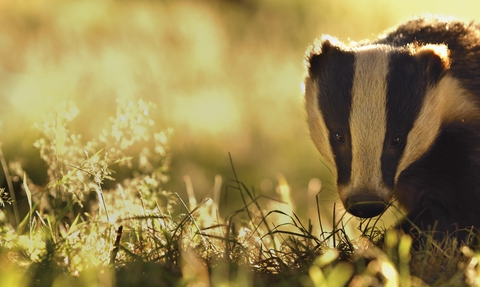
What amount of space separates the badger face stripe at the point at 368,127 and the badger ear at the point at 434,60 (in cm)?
16

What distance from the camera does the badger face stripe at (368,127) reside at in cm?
311

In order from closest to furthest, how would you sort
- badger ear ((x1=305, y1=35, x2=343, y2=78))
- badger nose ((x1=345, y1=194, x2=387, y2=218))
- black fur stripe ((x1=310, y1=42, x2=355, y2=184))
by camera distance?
badger nose ((x1=345, y1=194, x2=387, y2=218)) → black fur stripe ((x1=310, y1=42, x2=355, y2=184)) → badger ear ((x1=305, y1=35, x2=343, y2=78))

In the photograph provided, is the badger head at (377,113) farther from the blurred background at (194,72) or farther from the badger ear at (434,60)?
the blurred background at (194,72)

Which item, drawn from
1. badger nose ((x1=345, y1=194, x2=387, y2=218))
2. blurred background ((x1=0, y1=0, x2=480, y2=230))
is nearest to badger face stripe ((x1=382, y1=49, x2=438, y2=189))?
badger nose ((x1=345, y1=194, x2=387, y2=218))

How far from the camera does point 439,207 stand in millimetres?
3518

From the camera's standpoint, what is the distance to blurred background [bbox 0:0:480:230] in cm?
600

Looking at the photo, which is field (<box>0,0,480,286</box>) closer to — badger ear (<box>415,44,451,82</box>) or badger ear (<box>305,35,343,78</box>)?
badger ear (<box>305,35,343,78</box>)

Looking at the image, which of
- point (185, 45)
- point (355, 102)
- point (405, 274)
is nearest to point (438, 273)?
point (405, 274)

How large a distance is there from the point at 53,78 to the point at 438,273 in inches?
175

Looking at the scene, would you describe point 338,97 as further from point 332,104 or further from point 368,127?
point 368,127

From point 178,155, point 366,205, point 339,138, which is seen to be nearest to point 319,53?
point 339,138

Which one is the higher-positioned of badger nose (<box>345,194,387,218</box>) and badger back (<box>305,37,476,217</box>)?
badger back (<box>305,37,476,217</box>)

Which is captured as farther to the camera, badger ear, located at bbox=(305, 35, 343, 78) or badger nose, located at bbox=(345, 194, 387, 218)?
badger ear, located at bbox=(305, 35, 343, 78)

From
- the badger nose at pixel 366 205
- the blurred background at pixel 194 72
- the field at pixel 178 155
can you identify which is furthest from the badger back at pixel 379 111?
the blurred background at pixel 194 72
